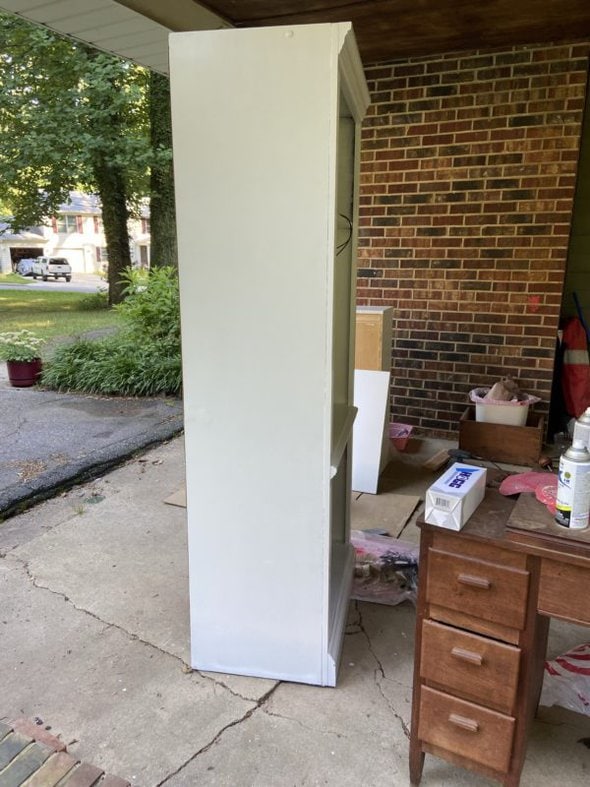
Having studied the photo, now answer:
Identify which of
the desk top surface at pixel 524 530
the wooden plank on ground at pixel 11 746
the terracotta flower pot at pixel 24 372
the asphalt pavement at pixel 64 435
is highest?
the desk top surface at pixel 524 530

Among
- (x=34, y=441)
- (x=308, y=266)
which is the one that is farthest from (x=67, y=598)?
(x=34, y=441)

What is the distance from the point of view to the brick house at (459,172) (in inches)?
135

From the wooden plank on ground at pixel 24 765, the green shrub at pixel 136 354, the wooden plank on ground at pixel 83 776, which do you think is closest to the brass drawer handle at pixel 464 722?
the wooden plank on ground at pixel 83 776

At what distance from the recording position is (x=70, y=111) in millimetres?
10195

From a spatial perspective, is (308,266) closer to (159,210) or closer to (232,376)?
(232,376)

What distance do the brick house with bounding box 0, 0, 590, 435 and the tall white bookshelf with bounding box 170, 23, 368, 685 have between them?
2026mm

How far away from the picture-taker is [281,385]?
1.76 metres

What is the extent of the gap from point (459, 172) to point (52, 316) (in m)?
11.5

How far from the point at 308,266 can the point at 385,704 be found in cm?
147

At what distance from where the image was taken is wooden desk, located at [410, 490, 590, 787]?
50.5 inches

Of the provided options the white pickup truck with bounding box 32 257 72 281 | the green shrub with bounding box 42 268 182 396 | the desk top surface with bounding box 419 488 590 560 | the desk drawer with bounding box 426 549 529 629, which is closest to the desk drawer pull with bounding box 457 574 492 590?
the desk drawer with bounding box 426 549 529 629

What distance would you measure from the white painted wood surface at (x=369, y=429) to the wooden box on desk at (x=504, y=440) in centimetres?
75

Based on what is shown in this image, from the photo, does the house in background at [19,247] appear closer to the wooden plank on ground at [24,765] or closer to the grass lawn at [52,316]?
the grass lawn at [52,316]

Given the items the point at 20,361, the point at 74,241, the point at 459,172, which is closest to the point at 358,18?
the point at 459,172
